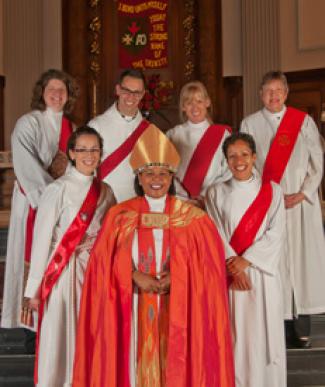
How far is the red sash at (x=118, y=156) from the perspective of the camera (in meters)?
4.19

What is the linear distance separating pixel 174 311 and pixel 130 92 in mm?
1478

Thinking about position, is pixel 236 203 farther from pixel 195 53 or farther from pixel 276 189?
pixel 195 53

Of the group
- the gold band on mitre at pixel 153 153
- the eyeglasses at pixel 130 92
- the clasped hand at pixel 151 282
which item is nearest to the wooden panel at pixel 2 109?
the eyeglasses at pixel 130 92

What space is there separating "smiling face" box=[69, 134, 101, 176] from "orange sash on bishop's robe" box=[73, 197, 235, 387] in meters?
0.35

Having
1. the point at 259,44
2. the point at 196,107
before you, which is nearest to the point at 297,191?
the point at 196,107

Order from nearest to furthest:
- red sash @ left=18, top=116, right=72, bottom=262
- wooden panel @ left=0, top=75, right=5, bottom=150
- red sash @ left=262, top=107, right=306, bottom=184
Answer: red sash @ left=18, top=116, right=72, bottom=262
red sash @ left=262, top=107, right=306, bottom=184
wooden panel @ left=0, top=75, right=5, bottom=150

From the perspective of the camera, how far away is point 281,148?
14.1 feet

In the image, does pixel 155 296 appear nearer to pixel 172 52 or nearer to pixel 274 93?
pixel 274 93

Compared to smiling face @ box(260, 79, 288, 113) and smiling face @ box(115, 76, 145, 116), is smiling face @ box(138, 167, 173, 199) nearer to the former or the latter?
smiling face @ box(115, 76, 145, 116)

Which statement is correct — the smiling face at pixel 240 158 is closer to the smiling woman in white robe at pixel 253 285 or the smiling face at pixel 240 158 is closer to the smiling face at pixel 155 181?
the smiling woman in white robe at pixel 253 285

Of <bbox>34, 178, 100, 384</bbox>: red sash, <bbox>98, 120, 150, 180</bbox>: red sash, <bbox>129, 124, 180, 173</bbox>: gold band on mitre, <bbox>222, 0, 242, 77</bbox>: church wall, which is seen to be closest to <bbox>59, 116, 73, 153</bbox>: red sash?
<bbox>98, 120, 150, 180</bbox>: red sash

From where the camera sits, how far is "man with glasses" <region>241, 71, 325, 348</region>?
4.25m

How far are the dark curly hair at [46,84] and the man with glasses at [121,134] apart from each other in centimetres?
21

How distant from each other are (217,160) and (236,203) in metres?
0.69
